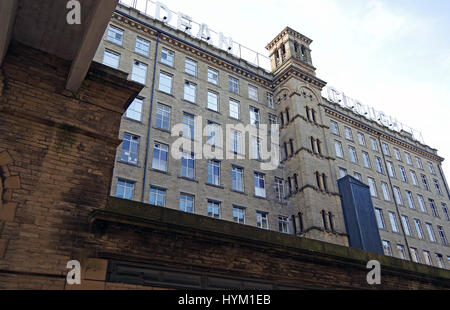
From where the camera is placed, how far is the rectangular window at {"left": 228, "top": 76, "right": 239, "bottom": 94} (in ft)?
108

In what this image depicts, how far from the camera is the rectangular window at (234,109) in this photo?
31516 millimetres

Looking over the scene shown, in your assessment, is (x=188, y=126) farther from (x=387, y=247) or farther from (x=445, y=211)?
(x=445, y=211)

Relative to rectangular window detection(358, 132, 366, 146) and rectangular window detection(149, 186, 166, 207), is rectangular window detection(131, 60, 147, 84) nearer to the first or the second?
rectangular window detection(149, 186, 166, 207)

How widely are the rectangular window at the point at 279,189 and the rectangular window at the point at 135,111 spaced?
12.8m

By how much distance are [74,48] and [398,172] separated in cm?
4297

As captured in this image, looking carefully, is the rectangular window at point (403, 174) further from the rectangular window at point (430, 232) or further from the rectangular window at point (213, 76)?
the rectangular window at point (213, 76)

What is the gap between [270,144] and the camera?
1282 inches

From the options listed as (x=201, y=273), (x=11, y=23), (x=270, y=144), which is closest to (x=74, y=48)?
(x=11, y=23)

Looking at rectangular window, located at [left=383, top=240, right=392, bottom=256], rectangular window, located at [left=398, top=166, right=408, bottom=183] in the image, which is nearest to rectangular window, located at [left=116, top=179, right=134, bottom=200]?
rectangular window, located at [left=383, top=240, right=392, bottom=256]

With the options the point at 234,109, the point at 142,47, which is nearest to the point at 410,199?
the point at 234,109

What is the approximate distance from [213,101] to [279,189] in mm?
9471

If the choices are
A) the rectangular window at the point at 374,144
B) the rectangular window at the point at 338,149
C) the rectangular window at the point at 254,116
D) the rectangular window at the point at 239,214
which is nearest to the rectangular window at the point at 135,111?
the rectangular window at the point at 239,214

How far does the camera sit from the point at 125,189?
75.5 ft
